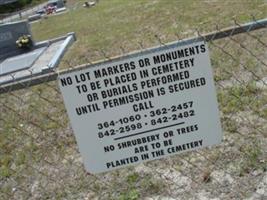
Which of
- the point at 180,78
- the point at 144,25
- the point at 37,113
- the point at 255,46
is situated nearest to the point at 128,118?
the point at 180,78

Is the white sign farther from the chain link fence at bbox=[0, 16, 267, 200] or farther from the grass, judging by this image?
the grass

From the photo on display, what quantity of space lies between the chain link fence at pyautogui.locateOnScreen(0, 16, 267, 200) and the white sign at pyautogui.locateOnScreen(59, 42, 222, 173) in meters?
0.33

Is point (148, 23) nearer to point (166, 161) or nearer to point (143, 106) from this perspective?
point (166, 161)

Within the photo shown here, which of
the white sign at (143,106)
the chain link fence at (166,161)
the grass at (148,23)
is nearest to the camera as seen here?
the white sign at (143,106)

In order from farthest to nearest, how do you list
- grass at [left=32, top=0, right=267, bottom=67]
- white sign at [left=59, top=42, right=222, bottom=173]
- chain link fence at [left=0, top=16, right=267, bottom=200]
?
grass at [left=32, top=0, right=267, bottom=67], chain link fence at [left=0, top=16, right=267, bottom=200], white sign at [left=59, top=42, right=222, bottom=173]

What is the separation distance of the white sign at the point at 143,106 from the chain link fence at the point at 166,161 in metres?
0.33

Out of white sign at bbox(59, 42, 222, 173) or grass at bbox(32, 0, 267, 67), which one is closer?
white sign at bbox(59, 42, 222, 173)

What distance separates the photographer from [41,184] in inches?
219

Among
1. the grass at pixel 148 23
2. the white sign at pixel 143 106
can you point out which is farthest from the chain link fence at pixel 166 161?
the grass at pixel 148 23

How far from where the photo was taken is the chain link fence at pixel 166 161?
4.63m

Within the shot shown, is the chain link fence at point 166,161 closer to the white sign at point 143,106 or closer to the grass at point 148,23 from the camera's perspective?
the white sign at point 143,106

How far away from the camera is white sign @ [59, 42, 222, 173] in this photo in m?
3.43

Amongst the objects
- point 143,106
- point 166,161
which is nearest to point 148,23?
point 166,161

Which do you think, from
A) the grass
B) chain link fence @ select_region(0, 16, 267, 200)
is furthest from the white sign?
the grass
